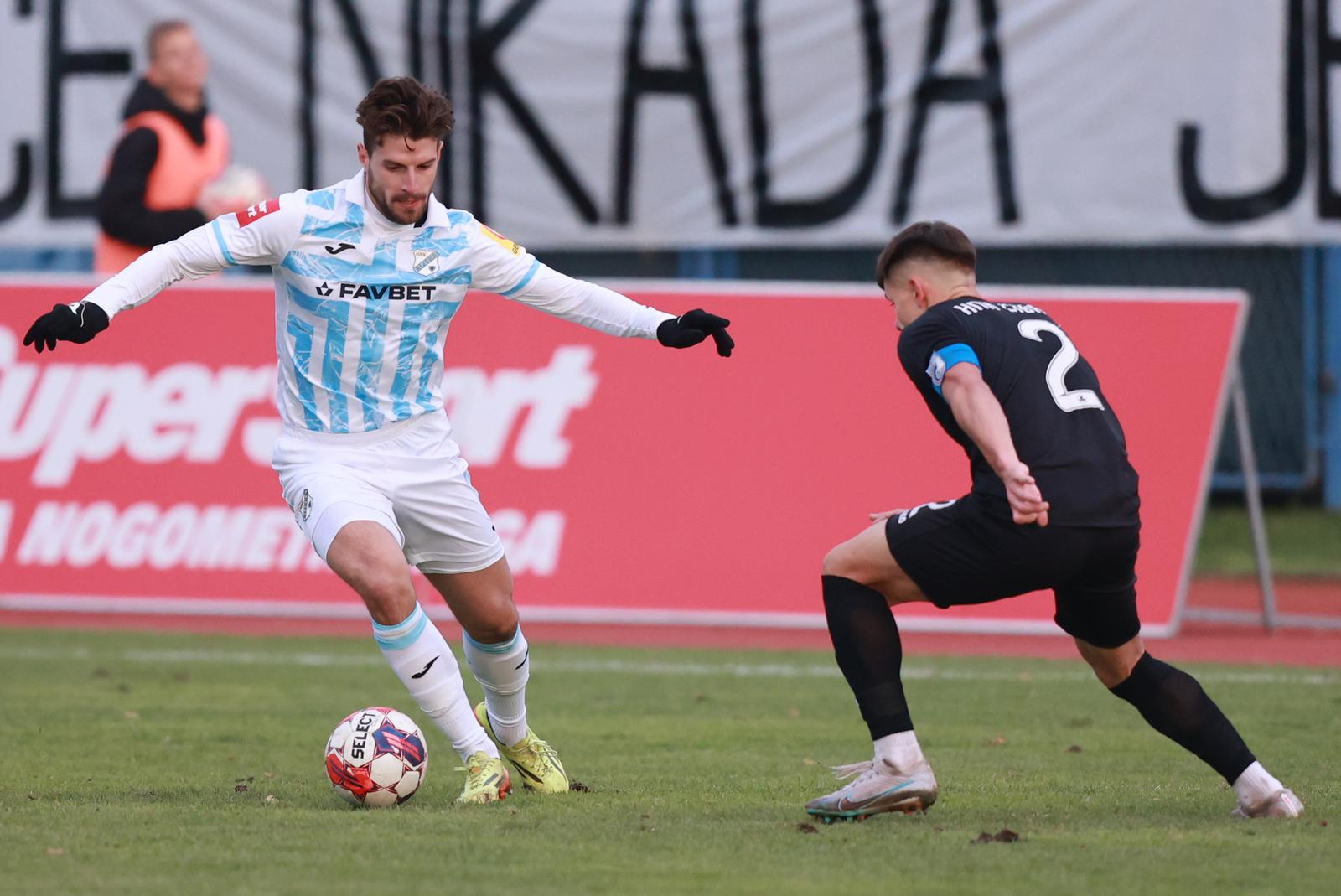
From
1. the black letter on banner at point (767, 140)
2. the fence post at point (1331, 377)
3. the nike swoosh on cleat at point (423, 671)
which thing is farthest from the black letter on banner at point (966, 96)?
the nike swoosh on cleat at point (423, 671)

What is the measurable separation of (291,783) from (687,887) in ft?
7.33

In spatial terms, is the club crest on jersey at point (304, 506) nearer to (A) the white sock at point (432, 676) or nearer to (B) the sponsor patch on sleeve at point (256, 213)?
(A) the white sock at point (432, 676)

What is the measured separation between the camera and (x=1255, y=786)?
217 inches

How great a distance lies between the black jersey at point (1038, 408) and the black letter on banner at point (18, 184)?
11256 millimetres

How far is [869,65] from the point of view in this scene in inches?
561

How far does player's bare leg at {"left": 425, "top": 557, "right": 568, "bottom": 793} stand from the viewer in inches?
244

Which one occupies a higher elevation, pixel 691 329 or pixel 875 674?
pixel 691 329

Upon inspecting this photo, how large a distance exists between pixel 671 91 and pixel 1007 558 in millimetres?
9778

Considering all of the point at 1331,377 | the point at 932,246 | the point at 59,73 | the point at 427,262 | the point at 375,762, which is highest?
the point at 932,246

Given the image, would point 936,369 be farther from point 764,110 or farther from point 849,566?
point 764,110

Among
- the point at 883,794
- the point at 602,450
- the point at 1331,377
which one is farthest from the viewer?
the point at 1331,377

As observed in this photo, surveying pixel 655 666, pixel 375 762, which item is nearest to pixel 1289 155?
pixel 655 666

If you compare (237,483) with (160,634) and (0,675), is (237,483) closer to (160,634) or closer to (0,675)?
(160,634)

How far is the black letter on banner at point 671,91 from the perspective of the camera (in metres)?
14.5
